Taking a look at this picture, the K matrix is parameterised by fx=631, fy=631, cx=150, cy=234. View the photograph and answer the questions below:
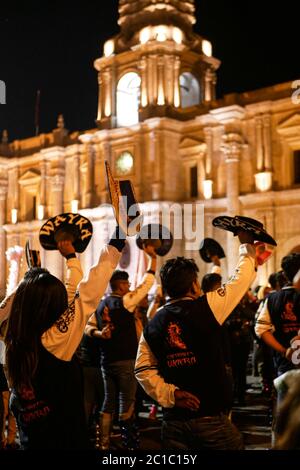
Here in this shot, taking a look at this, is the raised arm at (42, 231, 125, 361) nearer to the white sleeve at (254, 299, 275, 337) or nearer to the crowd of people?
the crowd of people

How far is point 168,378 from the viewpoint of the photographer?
13.1 ft

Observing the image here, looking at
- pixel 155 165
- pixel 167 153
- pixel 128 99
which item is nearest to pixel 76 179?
pixel 128 99

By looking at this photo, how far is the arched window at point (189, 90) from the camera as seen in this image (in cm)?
3607

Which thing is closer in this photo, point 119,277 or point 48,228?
point 48,228

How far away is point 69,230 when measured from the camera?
4820 millimetres

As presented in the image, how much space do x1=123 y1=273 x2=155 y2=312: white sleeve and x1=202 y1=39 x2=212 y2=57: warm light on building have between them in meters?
31.6

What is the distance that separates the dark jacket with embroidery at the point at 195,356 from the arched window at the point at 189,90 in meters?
32.9

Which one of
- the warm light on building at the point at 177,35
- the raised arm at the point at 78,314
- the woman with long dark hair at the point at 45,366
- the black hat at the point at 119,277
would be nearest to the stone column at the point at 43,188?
the warm light on building at the point at 177,35

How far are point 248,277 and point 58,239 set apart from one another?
150 cm

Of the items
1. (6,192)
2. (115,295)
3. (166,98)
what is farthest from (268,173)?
(115,295)

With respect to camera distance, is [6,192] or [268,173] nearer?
[268,173]

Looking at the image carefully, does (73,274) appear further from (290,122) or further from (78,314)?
(290,122)

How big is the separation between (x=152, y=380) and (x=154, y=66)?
98.1 feet

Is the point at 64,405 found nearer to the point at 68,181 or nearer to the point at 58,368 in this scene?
the point at 58,368
